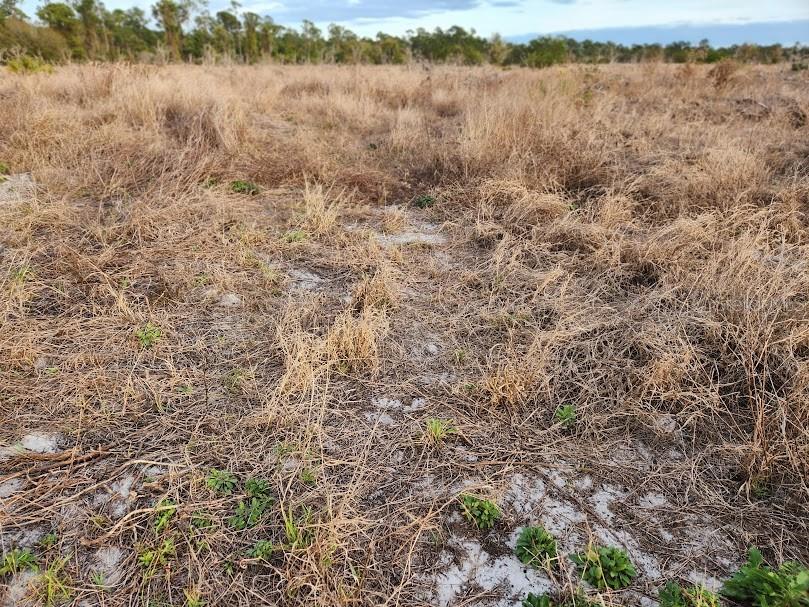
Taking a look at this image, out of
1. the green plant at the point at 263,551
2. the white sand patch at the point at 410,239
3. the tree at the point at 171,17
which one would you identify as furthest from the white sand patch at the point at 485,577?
the tree at the point at 171,17

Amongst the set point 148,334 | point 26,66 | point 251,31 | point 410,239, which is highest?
point 251,31

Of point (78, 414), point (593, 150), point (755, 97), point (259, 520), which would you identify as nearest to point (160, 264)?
point (78, 414)

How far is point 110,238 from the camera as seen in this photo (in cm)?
345

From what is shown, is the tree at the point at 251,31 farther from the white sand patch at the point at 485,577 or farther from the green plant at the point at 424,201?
the white sand patch at the point at 485,577

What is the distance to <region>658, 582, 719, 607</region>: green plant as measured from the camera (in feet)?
5.02

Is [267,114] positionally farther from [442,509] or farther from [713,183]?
[442,509]

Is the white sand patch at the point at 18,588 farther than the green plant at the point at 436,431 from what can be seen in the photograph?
No

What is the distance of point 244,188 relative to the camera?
15.0 ft

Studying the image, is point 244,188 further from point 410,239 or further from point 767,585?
point 767,585

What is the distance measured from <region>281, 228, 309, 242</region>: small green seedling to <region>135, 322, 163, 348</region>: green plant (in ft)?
4.15

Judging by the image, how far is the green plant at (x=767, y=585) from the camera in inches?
55.2

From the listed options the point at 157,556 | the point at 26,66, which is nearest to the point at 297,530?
the point at 157,556

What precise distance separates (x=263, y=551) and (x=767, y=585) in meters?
1.64

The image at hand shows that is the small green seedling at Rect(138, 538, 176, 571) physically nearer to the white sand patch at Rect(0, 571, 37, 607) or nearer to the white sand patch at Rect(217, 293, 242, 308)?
the white sand patch at Rect(0, 571, 37, 607)
